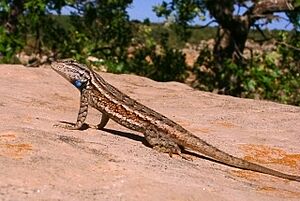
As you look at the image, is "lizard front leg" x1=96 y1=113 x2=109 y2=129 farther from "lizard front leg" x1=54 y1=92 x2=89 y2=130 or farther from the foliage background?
the foliage background

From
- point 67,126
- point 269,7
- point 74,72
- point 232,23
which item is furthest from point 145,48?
point 67,126

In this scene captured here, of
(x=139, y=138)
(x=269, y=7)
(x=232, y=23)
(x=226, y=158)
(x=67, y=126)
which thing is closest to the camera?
(x=226, y=158)

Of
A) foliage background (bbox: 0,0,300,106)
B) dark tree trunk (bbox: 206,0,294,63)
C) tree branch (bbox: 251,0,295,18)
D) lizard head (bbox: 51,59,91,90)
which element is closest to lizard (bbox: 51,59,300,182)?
lizard head (bbox: 51,59,91,90)

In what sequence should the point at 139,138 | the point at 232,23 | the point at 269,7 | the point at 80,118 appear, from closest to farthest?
the point at 80,118 < the point at 139,138 < the point at 269,7 < the point at 232,23

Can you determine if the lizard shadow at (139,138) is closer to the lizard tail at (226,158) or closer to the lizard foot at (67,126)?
the lizard tail at (226,158)

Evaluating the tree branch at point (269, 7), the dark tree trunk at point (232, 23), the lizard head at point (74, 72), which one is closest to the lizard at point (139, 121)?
the lizard head at point (74, 72)

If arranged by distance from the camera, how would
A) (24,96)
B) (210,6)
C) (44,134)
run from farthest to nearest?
(210,6), (24,96), (44,134)

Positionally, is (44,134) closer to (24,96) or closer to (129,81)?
(24,96)

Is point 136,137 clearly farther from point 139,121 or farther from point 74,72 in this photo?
point 74,72

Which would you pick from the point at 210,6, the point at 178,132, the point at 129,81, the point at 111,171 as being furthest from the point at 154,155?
the point at 210,6
